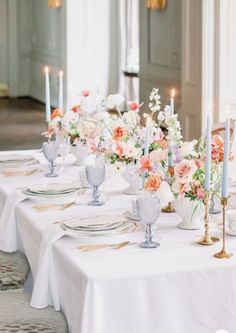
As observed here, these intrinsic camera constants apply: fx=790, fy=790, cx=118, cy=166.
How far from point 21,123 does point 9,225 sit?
857cm

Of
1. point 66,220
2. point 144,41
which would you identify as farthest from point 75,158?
point 144,41

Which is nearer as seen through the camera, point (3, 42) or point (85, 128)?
point (85, 128)

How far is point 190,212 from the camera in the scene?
9.46 ft

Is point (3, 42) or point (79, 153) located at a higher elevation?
point (3, 42)

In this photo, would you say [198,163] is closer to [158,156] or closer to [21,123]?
[158,156]

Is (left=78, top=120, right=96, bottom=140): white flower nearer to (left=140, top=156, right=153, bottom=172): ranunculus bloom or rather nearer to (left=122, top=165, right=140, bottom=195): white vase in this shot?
(left=122, top=165, right=140, bottom=195): white vase

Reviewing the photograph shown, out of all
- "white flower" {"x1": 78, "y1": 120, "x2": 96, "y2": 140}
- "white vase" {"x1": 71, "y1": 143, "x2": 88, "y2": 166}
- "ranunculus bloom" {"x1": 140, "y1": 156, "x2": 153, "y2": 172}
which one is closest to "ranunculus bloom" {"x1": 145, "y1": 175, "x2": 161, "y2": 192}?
"ranunculus bloom" {"x1": 140, "y1": 156, "x2": 153, "y2": 172}

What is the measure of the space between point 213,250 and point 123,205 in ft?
2.50

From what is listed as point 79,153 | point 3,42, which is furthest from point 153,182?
point 3,42

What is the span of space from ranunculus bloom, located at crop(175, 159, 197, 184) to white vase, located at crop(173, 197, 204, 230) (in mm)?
125

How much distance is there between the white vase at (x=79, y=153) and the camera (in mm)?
4238

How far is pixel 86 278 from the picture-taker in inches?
94.7

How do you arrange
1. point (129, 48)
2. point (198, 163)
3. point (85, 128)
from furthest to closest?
point (129, 48) → point (85, 128) → point (198, 163)

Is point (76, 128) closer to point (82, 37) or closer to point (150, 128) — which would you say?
point (150, 128)
